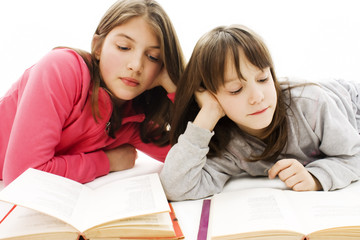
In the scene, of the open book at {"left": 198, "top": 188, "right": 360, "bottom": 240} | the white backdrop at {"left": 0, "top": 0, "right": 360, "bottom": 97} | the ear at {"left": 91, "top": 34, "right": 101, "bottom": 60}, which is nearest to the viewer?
the open book at {"left": 198, "top": 188, "right": 360, "bottom": 240}

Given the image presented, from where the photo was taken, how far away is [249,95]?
79 centimetres

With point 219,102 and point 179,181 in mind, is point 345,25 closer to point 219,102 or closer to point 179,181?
point 219,102

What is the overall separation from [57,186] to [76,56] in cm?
42

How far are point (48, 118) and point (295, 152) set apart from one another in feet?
2.14

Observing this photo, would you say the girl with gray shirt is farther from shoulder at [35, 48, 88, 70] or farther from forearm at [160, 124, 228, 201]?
shoulder at [35, 48, 88, 70]

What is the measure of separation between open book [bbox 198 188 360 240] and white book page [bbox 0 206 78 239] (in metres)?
0.26

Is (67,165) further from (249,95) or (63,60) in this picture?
(249,95)

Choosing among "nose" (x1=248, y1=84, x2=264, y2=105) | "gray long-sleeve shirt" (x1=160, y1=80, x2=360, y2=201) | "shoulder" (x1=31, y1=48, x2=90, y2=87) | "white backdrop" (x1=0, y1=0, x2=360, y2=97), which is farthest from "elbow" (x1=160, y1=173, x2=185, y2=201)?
"white backdrop" (x1=0, y1=0, x2=360, y2=97)

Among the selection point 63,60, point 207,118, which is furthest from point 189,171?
point 63,60

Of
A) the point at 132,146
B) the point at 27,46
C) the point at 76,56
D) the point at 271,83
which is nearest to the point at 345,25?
the point at 271,83

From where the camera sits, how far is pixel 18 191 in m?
0.62

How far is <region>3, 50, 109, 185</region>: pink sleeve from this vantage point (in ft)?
2.72

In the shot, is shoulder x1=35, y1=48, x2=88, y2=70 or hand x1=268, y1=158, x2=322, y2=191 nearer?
hand x1=268, y1=158, x2=322, y2=191

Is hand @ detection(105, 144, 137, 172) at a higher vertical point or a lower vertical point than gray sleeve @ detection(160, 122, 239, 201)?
lower
